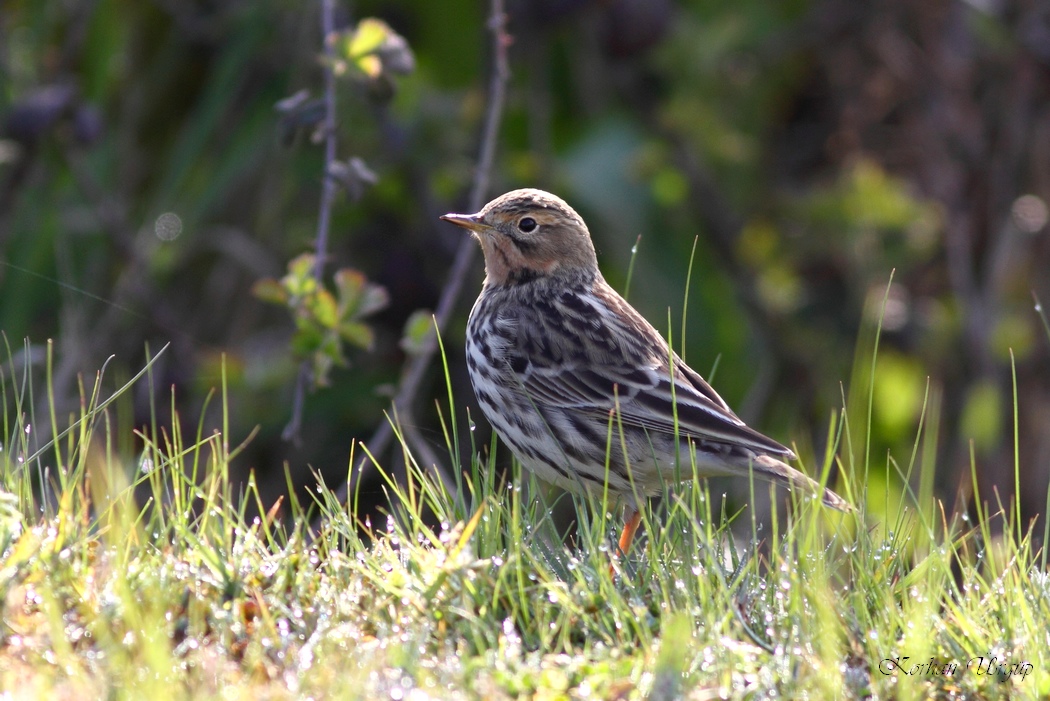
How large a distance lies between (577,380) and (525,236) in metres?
0.87

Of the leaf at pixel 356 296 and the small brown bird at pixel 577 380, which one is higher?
the leaf at pixel 356 296

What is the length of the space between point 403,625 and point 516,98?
19.0 feet

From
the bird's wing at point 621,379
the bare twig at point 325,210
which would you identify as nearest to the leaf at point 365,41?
the bare twig at point 325,210

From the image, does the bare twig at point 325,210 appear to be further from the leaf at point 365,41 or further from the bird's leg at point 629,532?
the bird's leg at point 629,532

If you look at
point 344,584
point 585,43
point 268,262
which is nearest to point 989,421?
point 585,43

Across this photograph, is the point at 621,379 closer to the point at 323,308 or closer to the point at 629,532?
the point at 629,532

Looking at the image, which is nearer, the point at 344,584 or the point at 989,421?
the point at 344,584

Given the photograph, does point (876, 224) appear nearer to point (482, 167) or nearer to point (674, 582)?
point (482, 167)

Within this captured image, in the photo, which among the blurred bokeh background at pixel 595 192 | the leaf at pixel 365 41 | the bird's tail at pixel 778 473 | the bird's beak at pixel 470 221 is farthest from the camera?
the blurred bokeh background at pixel 595 192

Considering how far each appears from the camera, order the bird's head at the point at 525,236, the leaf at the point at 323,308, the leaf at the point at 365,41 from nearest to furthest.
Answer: the leaf at the point at 323,308, the leaf at the point at 365,41, the bird's head at the point at 525,236

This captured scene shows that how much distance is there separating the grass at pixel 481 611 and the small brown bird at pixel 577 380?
1.66 ft

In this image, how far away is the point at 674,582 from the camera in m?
3.26

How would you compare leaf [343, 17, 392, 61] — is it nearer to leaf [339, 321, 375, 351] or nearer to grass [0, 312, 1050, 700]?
leaf [339, 321, 375, 351]

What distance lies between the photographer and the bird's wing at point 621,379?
4445mm
